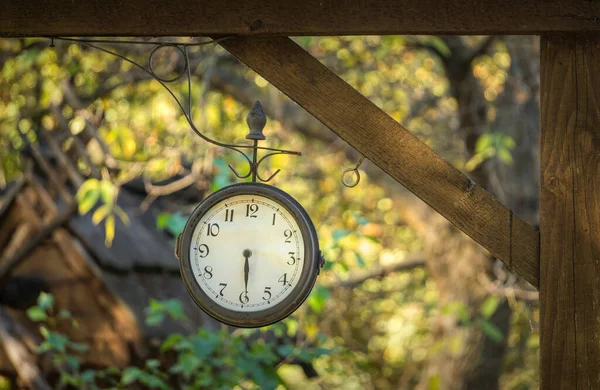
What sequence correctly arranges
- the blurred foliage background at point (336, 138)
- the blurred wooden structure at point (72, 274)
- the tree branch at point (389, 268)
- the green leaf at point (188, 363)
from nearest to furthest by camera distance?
the green leaf at point (188, 363)
the blurred foliage background at point (336, 138)
the blurred wooden structure at point (72, 274)
the tree branch at point (389, 268)

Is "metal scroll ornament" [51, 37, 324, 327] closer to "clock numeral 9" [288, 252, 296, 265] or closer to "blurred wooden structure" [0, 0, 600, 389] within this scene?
"clock numeral 9" [288, 252, 296, 265]

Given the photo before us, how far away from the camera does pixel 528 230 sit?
8.64 feet

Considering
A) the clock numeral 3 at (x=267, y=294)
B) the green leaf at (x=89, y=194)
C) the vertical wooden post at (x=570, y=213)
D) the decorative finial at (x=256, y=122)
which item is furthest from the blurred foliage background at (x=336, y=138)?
the vertical wooden post at (x=570, y=213)

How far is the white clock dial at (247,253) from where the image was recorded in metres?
2.61

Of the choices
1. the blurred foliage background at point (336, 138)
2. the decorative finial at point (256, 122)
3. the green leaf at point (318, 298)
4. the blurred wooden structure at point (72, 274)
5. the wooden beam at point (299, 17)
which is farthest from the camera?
the blurred wooden structure at point (72, 274)

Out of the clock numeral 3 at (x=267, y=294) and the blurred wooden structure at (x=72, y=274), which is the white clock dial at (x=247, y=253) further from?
the blurred wooden structure at (x=72, y=274)

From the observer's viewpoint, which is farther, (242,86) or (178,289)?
(242,86)

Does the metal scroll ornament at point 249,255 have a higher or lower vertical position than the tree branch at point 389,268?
lower

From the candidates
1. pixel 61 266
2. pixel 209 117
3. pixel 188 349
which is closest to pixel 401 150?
pixel 188 349

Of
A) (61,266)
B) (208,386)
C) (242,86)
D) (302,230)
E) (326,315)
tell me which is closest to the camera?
(302,230)

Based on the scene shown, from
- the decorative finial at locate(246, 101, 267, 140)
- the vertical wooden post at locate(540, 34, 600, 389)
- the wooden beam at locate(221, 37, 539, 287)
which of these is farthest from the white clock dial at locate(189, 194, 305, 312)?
the vertical wooden post at locate(540, 34, 600, 389)

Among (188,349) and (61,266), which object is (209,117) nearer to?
(61,266)

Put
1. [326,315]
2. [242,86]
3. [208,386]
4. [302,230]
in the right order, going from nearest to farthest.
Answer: [302,230] → [208,386] → [242,86] → [326,315]

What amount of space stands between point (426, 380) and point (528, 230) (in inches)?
183
